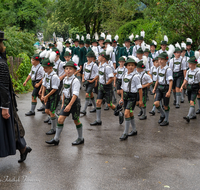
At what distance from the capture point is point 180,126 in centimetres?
792

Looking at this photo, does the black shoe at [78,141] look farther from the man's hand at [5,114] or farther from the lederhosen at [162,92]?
the lederhosen at [162,92]

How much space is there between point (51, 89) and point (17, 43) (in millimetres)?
9185

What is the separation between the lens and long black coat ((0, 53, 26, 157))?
449 centimetres

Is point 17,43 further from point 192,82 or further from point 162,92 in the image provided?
point 192,82

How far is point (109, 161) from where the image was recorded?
536 centimetres

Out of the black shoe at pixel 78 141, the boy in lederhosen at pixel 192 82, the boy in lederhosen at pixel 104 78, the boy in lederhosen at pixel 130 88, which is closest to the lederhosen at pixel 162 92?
the boy in lederhosen at pixel 192 82

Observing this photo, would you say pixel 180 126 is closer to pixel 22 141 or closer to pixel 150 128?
pixel 150 128

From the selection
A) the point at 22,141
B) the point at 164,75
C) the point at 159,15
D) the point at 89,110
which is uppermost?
the point at 159,15

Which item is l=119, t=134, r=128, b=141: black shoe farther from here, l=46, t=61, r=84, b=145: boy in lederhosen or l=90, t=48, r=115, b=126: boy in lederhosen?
l=90, t=48, r=115, b=126: boy in lederhosen

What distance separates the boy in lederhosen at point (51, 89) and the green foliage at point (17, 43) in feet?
26.1

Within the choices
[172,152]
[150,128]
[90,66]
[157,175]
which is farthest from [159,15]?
[157,175]

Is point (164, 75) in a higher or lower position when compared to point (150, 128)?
higher

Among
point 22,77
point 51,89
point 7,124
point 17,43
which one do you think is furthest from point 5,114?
point 17,43

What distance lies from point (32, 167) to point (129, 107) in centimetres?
280
